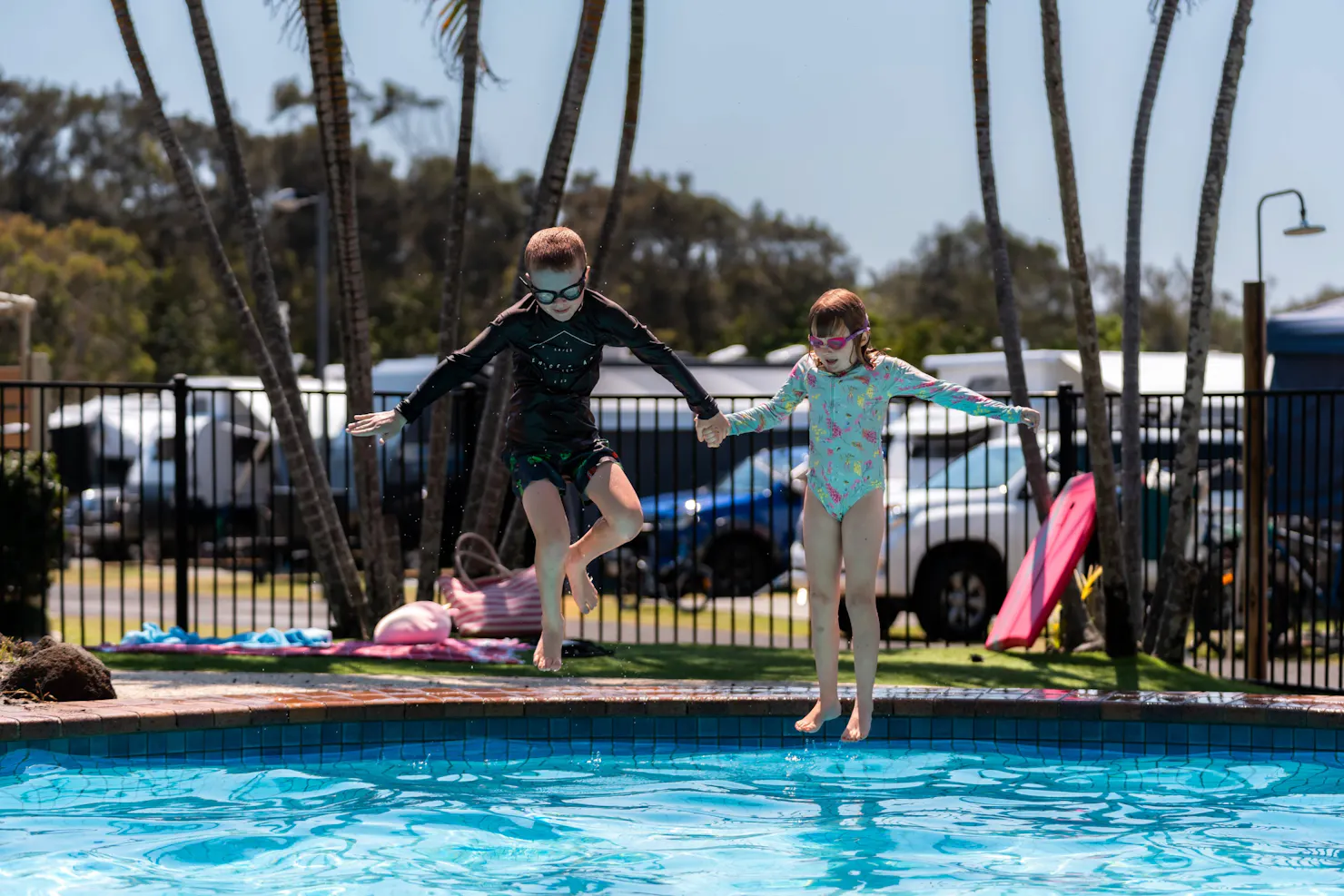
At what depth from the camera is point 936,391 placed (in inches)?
249

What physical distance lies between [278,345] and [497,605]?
2.22 meters

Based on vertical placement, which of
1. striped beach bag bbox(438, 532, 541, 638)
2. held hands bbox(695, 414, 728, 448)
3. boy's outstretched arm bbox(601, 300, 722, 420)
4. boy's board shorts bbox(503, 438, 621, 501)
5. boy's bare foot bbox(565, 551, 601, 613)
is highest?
boy's outstretched arm bbox(601, 300, 722, 420)

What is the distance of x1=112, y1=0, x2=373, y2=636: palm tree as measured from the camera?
10.3m

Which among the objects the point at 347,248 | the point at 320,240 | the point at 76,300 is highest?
the point at 76,300

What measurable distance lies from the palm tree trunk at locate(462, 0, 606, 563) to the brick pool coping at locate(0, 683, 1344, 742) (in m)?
2.61

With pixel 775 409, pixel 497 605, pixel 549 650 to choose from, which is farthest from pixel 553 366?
pixel 497 605

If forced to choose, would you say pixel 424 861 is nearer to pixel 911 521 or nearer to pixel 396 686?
pixel 396 686

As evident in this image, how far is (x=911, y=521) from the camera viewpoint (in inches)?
509

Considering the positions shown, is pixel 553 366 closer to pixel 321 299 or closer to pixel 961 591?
pixel 961 591

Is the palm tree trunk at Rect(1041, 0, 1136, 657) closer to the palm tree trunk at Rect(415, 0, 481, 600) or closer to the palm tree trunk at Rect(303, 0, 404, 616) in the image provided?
the palm tree trunk at Rect(415, 0, 481, 600)

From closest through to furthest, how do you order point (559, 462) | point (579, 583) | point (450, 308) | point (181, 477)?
1. point (559, 462)
2. point (579, 583)
3. point (181, 477)
4. point (450, 308)

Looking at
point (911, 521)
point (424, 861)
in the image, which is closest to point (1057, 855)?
point (424, 861)

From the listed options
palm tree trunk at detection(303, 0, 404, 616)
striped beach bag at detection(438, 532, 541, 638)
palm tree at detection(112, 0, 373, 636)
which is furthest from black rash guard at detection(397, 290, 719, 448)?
palm tree at detection(112, 0, 373, 636)

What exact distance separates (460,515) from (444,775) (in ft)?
17.2
